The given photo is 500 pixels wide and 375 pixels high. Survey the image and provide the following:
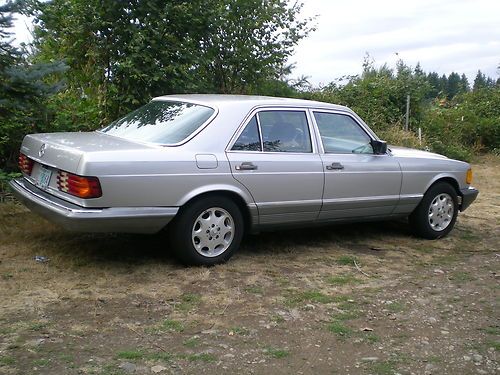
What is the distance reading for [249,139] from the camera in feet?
17.8

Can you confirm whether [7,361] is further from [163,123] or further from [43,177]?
[163,123]

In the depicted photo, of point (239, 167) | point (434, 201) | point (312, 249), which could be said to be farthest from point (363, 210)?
point (239, 167)

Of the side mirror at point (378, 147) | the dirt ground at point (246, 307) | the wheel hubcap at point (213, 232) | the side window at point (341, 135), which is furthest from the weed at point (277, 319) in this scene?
the side mirror at point (378, 147)

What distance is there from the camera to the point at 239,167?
5215mm

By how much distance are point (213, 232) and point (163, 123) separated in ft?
3.70

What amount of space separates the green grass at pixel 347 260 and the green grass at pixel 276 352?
2.08 metres

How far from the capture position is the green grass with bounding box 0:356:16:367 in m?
3.33

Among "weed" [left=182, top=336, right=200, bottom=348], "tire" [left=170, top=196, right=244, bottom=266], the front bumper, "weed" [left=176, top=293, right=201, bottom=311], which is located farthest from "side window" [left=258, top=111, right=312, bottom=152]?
the front bumper

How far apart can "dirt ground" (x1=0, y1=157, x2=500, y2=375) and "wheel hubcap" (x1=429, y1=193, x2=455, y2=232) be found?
462 mm

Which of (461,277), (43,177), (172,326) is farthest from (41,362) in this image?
(461,277)

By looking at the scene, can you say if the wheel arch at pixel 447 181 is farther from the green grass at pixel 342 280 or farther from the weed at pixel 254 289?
the weed at pixel 254 289

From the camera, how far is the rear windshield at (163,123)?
521 cm

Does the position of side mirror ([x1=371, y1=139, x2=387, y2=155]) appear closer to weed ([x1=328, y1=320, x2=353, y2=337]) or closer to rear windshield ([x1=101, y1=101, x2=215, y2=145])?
rear windshield ([x1=101, y1=101, x2=215, y2=145])

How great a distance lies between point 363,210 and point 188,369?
3261 millimetres
